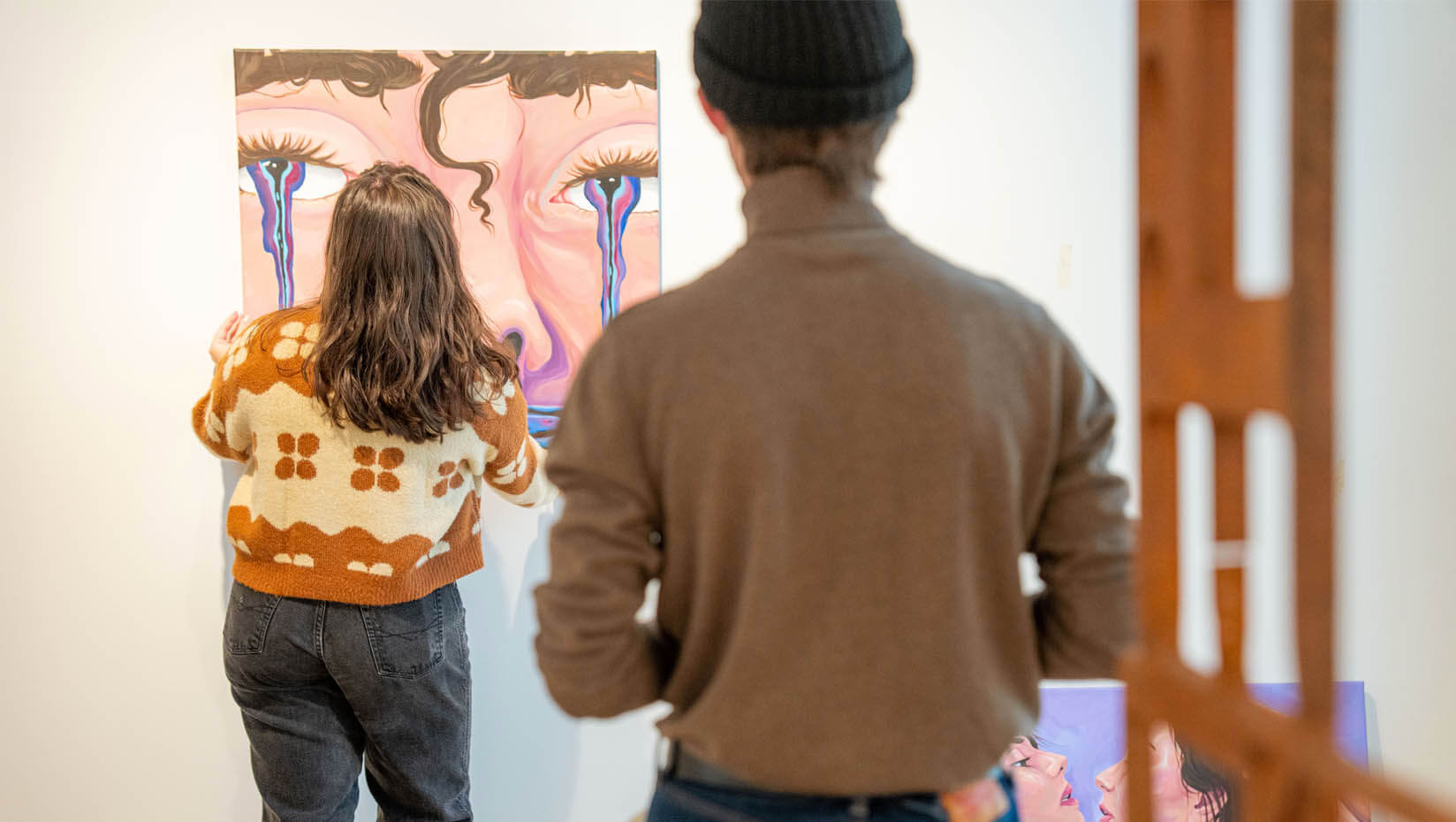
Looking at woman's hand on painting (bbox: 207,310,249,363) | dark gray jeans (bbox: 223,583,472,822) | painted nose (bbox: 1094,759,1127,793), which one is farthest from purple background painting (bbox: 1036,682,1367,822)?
woman's hand on painting (bbox: 207,310,249,363)

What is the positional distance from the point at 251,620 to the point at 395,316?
21.9 inches

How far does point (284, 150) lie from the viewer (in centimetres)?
188

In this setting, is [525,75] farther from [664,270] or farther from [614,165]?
[664,270]

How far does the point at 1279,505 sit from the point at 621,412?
1.82m

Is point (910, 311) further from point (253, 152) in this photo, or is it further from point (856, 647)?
point (253, 152)

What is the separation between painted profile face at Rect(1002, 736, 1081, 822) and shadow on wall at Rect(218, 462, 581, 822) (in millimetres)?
971

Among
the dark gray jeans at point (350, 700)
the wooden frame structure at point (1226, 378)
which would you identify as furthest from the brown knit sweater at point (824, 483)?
the dark gray jeans at point (350, 700)

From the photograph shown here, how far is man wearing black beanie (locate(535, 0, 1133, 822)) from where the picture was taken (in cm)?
75

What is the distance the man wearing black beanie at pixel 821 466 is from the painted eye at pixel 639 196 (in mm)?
1130

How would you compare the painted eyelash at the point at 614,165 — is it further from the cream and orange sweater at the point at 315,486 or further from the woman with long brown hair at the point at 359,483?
the cream and orange sweater at the point at 315,486

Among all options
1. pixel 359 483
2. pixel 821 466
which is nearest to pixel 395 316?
pixel 359 483

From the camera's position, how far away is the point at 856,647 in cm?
76

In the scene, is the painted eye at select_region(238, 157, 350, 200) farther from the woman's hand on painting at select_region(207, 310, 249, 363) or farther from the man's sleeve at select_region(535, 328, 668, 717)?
the man's sleeve at select_region(535, 328, 668, 717)

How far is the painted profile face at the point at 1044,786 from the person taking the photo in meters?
2.02
